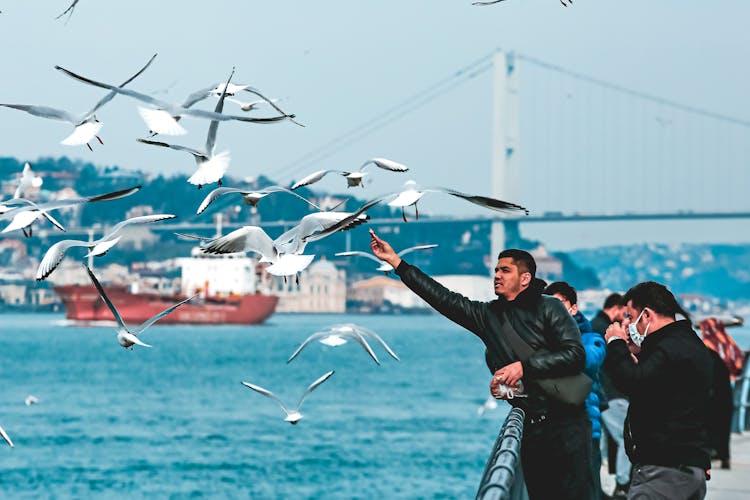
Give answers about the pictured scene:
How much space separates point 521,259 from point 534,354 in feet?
0.94

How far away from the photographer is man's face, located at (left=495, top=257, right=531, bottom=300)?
4242mm

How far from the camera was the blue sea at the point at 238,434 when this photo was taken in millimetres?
24484

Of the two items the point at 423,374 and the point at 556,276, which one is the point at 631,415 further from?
the point at 556,276

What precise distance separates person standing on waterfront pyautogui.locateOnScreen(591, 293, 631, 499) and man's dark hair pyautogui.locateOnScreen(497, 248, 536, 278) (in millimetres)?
2300

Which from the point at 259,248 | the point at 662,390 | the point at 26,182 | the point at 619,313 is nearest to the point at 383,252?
the point at 259,248

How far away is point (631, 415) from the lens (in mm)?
4230

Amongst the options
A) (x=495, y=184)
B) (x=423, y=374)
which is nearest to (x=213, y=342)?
(x=495, y=184)

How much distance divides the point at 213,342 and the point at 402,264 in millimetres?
90795

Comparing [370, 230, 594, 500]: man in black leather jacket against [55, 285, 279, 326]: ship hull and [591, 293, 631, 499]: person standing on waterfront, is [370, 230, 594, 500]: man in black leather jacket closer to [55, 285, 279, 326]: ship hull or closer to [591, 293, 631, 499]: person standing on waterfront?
[591, 293, 631, 499]: person standing on waterfront

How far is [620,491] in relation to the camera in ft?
24.5

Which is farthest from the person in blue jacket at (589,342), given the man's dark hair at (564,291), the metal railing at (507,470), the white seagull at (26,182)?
the white seagull at (26,182)

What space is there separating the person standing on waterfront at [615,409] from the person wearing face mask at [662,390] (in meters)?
2.29

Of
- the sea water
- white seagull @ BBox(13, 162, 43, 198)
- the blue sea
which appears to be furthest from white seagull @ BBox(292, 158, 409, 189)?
the blue sea

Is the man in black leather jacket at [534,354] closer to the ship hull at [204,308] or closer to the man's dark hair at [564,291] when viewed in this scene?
the man's dark hair at [564,291]
